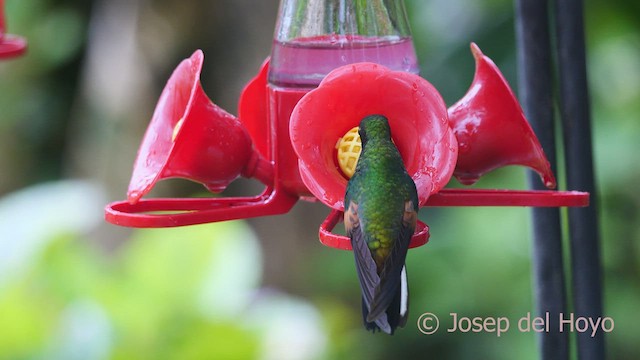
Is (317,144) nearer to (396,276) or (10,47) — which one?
(396,276)

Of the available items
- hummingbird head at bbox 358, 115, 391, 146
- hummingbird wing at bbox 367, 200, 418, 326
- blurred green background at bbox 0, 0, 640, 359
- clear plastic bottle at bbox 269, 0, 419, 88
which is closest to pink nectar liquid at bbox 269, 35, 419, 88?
clear plastic bottle at bbox 269, 0, 419, 88

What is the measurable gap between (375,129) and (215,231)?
7.24 feet

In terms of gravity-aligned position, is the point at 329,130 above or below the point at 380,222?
above

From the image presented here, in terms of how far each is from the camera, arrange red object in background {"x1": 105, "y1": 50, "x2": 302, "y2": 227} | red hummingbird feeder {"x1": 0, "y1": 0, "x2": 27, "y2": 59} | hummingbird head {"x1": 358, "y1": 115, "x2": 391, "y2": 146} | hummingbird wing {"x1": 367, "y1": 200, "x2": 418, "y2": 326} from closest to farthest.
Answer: hummingbird wing {"x1": 367, "y1": 200, "x2": 418, "y2": 326}
hummingbird head {"x1": 358, "y1": 115, "x2": 391, "y2": 146}
red object in background {"x1": 105, "y1": 50, "x2": 302, "y2": 227}
red hummingbird feeder {"x1": 0, "y1": 0, "x2": 27, "y2": 59}

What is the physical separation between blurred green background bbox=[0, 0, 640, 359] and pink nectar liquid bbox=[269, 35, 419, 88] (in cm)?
167

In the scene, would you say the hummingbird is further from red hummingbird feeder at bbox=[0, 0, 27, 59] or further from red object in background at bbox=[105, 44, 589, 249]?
red hummingbird feeder at bbox=[0, 0, 27, 59]

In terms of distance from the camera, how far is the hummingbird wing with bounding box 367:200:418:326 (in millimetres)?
1231

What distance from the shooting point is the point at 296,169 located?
1.69m

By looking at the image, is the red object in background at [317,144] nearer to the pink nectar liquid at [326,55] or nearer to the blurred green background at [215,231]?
the pink nectar liquid at [326,55]

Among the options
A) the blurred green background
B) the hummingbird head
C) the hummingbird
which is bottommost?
the blurred green background

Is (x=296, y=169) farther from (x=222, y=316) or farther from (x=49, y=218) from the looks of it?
(x=49, y=218)

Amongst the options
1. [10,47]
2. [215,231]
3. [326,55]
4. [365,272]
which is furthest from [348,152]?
[215,231]

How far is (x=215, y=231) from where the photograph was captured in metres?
3.56

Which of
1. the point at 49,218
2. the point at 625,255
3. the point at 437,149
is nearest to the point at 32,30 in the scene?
the point at 49,218
